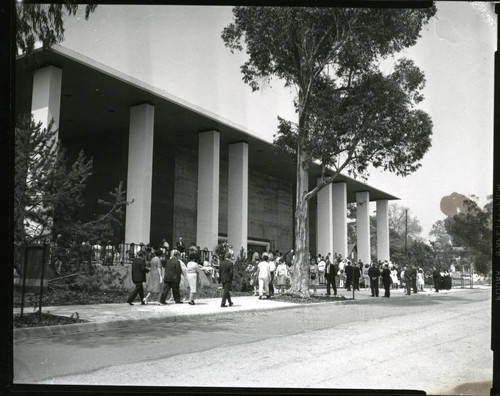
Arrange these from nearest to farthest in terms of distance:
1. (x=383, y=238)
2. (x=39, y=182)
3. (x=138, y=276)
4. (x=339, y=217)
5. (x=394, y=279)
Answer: (x=39, y=182), (x=138, y=276), (x=394, y=279), (x=339, y=217), (x=383, y=238)

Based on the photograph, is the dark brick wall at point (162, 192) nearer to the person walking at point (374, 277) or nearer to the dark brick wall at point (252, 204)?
the dark brick wall at point (252, 204)

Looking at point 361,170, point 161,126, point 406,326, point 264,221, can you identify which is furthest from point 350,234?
point 406,326

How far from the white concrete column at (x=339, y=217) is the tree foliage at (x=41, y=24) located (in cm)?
2973

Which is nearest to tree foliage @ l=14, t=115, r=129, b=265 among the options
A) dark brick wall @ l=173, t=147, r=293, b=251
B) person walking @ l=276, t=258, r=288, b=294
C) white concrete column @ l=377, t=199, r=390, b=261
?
person walking @ l=276, t=258, r=288, b=294

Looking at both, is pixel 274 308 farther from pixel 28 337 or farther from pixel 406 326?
pixel 28 337

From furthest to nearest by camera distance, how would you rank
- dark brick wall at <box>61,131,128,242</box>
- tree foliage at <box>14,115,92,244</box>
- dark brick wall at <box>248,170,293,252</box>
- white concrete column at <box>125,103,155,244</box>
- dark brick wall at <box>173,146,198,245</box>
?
dark brick wall at <box>248,170,293,252</box>, dark brick wall at <box>173,146,198,245</box>, dark brick wall at <box>61,131,128,242</box>, white concrete column at <box>125,103,155,244</box>, tree foliage at <box>14,115,92,244</box>

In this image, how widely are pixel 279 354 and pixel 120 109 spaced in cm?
1734

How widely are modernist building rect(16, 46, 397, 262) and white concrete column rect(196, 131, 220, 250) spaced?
0.05 meters

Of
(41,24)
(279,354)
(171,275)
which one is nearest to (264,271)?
(171,275)

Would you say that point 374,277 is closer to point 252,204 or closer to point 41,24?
point 252,204

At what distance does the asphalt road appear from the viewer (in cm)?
483

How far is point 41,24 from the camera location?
6.36 metres

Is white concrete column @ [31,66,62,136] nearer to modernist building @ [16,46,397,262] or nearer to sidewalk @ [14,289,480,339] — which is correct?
modernist building @ [16,46,397,262]

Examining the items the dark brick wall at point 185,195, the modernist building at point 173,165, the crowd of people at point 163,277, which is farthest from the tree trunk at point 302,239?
the dark brick wall at point 185,195
